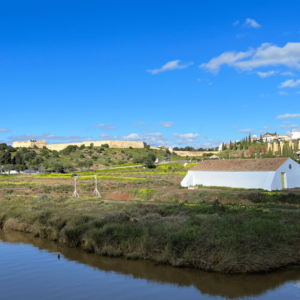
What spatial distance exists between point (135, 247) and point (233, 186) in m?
19.3

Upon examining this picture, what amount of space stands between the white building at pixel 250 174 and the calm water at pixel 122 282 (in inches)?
695

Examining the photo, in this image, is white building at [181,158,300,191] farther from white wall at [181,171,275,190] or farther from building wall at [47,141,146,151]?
building wall at [47,141,146,151]

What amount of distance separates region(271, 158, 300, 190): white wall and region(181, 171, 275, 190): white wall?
0.60 meters

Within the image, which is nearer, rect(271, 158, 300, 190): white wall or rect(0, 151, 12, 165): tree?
rect(271, 158, 300, 190): white wall

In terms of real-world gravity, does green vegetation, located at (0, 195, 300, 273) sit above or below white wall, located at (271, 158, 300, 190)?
below

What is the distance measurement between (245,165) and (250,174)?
1535 mm

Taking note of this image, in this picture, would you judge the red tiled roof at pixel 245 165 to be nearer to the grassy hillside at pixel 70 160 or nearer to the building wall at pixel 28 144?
the grassy hillside at pixel 70 160

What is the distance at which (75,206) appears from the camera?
64.7 ft

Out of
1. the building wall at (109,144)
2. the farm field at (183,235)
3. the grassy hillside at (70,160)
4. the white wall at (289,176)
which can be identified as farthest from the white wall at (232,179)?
the building wall at (109,144)

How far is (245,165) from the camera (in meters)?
28.8

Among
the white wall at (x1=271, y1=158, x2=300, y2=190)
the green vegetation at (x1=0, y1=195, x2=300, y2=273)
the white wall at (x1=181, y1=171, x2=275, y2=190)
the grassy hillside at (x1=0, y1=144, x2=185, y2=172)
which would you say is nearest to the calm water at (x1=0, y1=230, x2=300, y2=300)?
the green vegetation at (x1=0, y1=195, x2=300, y2=273)

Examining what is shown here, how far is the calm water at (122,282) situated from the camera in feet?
28.5

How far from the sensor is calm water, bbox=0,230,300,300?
28.5 ft

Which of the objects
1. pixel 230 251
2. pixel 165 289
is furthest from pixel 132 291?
pixel 230 251
